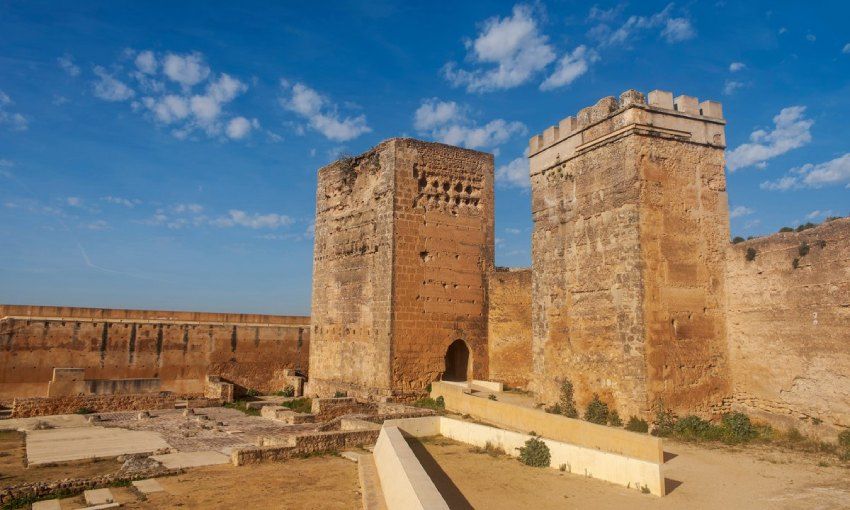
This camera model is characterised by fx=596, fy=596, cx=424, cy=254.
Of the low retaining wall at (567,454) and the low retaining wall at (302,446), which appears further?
the low retaining wall at (302,446)

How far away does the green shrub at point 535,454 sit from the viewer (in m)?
8.13

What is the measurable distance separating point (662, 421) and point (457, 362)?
865 cm

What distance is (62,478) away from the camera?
863 centimetres

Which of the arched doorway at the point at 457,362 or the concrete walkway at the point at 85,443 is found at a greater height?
the arched doorway at the point at 457,362

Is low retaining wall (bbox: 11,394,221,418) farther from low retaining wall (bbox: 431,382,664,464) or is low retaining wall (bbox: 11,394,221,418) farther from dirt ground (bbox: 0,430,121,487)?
low retaining wall (bbox: 431,382,664,464)

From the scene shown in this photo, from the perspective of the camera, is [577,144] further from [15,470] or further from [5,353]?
[5,353]

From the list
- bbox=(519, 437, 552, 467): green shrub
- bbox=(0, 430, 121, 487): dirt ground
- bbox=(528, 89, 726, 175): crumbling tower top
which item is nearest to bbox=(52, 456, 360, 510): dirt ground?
bbox=(0, 430, 121, 487): dirt ground

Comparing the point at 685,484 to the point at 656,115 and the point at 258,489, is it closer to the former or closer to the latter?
the point at 258,489

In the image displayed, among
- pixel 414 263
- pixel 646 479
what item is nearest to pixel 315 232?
pixel 414 263

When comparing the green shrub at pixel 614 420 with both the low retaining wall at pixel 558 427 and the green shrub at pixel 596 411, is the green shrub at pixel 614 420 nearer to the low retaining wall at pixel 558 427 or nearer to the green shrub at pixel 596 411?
the green shrub at pixel 596 411

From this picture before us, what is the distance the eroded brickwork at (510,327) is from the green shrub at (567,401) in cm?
425

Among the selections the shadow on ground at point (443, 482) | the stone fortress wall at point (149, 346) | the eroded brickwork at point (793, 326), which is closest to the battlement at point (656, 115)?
the eroded brickwork at point (793, 326)

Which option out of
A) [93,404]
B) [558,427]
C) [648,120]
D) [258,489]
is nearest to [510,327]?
[558,427]

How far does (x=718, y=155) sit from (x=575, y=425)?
5.42 meters
